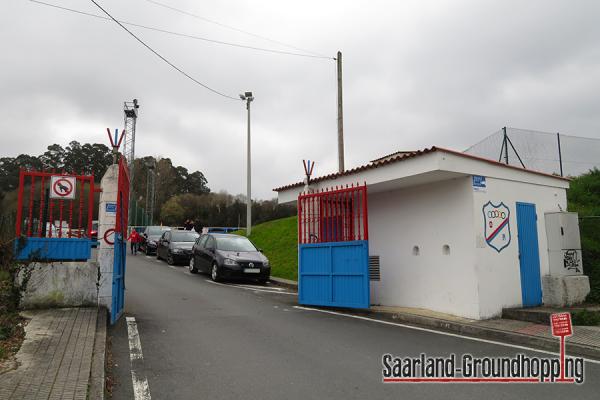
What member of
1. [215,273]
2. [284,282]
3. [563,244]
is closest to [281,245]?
[284,282]

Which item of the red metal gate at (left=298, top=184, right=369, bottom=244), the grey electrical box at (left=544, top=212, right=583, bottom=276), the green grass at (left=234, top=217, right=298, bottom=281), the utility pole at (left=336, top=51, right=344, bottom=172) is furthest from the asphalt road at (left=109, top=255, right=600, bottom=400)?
the utility pole at (left=336, top=51, right=344, bottom=172)

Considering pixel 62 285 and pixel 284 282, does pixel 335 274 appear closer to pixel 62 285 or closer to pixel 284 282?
pixel 284 282

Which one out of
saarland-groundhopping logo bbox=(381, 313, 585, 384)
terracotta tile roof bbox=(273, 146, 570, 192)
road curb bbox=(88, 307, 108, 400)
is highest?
terracotta tile roof bbox=(273, 146, 570, 192)

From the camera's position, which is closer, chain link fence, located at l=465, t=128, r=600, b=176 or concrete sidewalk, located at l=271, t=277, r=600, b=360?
concrete sidewalk, located at l=271, t=277, r=600, b=360

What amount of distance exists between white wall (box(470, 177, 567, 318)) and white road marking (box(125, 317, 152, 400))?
6097 mm

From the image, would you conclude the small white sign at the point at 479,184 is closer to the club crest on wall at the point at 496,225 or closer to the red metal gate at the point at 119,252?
the club crest on wall at the point at 496,225

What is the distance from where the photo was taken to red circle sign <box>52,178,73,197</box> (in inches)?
304

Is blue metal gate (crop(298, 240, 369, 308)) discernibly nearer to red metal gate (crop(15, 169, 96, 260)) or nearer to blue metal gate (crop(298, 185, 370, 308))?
blue metal gate (crop(298, 185, 370, 308))

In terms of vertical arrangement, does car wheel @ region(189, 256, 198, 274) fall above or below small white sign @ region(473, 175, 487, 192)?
below

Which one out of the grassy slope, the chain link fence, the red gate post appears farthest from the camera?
the chain link fence

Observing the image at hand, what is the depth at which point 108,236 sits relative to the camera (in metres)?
7.64

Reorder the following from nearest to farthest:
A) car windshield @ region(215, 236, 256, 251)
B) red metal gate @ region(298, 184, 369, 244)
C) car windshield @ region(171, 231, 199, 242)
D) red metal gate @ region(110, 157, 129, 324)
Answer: red metal gate @ region(110, 157, 129, 324)
red metal gate @ region(298, 184, 369, 244)
car windshield @ region(215, 236, 256, 251)
car windshield @ region(171, 231, 199, 242)

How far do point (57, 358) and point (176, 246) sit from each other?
14.3 m

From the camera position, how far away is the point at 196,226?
27.5m
